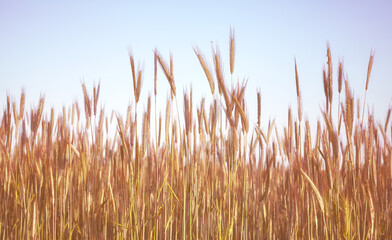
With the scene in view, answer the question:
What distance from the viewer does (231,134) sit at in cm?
184

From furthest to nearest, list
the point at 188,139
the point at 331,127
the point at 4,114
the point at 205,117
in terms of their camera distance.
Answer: the point at 4,114, the point at 205,117, the point at 188,139, the point at 331,127

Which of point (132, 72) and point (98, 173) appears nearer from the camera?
point (132, 72)

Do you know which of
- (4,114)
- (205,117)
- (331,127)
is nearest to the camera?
(331,127)

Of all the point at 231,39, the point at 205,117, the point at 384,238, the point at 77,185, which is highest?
the point at 231,39

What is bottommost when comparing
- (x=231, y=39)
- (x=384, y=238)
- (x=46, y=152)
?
(x=384, y=238)

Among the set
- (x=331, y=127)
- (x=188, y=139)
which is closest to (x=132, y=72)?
(x=188, y=139)

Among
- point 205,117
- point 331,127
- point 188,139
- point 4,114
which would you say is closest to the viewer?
point 331,127

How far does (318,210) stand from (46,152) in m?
1.77

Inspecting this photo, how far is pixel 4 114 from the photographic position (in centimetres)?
240

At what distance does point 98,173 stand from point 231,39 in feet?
3.84

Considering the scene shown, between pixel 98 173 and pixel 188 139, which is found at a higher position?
pixel 188 139

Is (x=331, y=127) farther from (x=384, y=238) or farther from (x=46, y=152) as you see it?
(x=46, y=152)

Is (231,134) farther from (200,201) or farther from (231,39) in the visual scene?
(200,201)

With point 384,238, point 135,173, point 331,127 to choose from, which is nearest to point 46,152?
point 135,173
